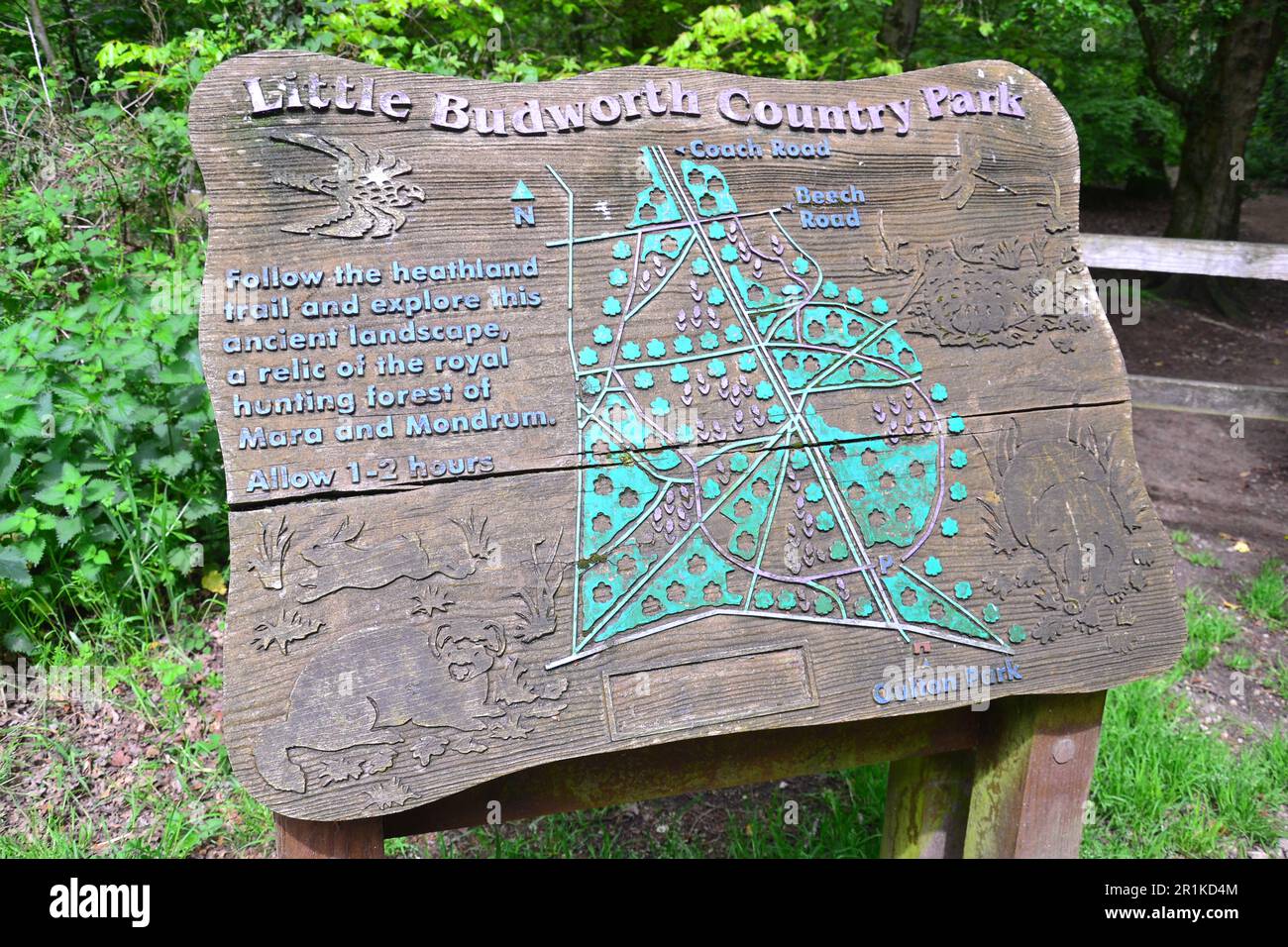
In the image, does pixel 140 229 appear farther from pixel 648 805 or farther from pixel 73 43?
pixel 648 805

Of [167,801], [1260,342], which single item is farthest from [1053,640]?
[1260,342]

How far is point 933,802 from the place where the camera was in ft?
8.36

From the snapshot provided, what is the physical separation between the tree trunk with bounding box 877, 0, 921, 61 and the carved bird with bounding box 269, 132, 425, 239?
579 cm

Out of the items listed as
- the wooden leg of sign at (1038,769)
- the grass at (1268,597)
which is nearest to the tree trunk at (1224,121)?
the grass at (1268,597)

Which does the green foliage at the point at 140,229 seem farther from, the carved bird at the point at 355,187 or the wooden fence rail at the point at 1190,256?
the carved bird at the point at 355,187

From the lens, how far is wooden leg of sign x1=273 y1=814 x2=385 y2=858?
1735 mm

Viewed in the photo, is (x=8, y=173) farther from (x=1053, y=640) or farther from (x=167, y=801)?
(x=1053, y=640)

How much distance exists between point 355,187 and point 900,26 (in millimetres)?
6075

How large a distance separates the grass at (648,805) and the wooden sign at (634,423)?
1.09m

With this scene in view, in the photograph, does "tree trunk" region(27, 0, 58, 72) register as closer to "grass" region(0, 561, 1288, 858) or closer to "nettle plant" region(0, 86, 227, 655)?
"nettle plant" region(0, 86, 227, 655)

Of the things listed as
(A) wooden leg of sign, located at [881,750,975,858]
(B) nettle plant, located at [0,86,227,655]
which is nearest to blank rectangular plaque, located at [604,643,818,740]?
(A) wooden leg of sign, located at [881,750,975,858]

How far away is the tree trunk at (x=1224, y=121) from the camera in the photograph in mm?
6785

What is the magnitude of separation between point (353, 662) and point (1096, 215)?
12.4 m

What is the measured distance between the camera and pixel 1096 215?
460 inches
